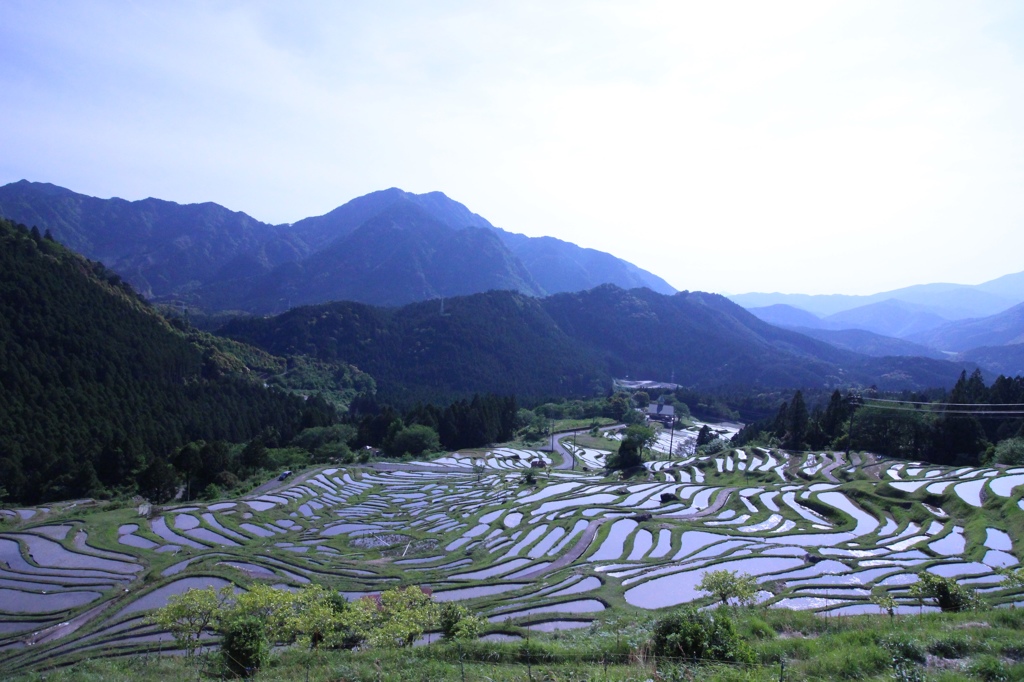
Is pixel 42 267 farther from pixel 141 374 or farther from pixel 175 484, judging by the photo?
pixel 175 484

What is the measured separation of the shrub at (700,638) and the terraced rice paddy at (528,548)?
1012cm

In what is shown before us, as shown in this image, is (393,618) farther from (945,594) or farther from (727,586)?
(945,594)

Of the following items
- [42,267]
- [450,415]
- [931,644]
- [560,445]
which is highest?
[42,267]

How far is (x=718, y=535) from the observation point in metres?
37.6

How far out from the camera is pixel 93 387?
81.2 m

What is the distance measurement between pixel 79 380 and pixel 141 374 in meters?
15.0

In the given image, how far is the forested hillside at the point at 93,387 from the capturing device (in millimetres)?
64188

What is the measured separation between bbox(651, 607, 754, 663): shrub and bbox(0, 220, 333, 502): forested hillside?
69.0 m

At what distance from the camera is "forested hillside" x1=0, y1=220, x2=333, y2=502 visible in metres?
64.2

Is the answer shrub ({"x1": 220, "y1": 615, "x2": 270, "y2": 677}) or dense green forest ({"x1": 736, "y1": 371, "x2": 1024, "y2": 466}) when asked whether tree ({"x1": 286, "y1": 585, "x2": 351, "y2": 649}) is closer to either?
shrub ({"x1": 220, "y1": 615, "x2": 270, "y2": 677})

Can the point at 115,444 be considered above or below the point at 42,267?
below

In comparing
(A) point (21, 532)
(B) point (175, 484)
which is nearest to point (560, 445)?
(B) point (175, 484)

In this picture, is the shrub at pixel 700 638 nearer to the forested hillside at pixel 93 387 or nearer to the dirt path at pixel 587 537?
the dirt path at pixel 587 537

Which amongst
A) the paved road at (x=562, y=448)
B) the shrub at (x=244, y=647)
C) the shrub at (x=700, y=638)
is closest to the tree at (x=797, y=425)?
the paved road at (x=562, y=448)
